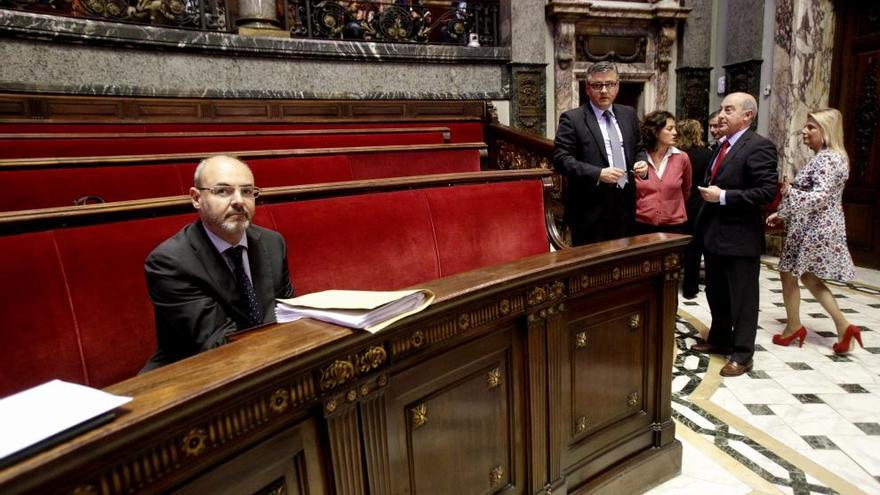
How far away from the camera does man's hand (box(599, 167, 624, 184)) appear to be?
2.22m

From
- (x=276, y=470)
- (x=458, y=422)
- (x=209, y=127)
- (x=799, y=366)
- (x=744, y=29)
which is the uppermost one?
(x=744, y=29)

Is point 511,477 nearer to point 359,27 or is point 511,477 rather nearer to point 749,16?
point 359,27

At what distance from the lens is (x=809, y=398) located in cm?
236

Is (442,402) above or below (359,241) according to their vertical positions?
below

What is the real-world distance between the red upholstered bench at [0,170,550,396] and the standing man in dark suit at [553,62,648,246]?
0.40 meters

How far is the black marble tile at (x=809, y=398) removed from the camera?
2328mm

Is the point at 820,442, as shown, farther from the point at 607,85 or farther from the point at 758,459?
the point at 607,85

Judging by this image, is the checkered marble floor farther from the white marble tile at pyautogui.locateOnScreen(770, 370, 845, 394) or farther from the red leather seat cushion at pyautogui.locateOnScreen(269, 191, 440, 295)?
the red leather seat cushion at pyautogui.locateOnScreen(269, 191, 440, 295)

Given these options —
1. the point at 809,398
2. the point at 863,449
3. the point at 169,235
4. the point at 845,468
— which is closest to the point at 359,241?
the point at 169,235

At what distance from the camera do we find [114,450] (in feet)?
2.04

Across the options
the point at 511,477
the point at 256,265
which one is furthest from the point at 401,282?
the point at 511,477

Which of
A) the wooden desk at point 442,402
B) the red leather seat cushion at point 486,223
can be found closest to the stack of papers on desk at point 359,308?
the wooden desk at point 442,402

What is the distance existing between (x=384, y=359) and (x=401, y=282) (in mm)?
788

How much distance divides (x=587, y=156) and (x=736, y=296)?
1.06 m
